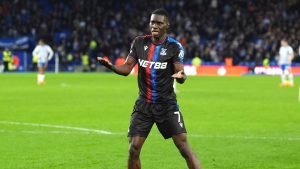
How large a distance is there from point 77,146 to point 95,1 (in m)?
47.2

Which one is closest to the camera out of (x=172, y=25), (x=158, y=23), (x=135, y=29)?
(x=158, y=23)

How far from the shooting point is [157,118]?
922cm

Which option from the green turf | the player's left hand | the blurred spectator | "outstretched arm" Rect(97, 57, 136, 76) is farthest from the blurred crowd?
the player's left hand

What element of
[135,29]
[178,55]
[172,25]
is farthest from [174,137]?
[135,29]

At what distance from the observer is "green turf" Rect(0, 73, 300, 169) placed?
12.3 metres

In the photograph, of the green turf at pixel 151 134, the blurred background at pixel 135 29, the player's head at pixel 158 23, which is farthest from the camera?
the blurred background at pixel 135 29

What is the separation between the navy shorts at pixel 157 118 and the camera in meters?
9.19

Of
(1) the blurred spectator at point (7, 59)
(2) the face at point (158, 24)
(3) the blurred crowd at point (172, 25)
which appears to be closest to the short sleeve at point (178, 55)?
(2) the face at point (158, 24)

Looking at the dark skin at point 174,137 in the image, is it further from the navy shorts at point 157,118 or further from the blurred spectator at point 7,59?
the blurred spectator at point 7,59

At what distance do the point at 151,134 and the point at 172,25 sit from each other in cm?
4219

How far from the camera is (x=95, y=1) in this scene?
60.6 meters

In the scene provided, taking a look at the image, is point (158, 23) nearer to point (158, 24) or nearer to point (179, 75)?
point (158, 24)

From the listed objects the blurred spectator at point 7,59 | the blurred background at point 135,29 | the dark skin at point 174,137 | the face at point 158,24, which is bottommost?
the blurred spectator at point 7,59

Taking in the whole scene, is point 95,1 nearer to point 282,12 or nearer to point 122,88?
point 282,12
